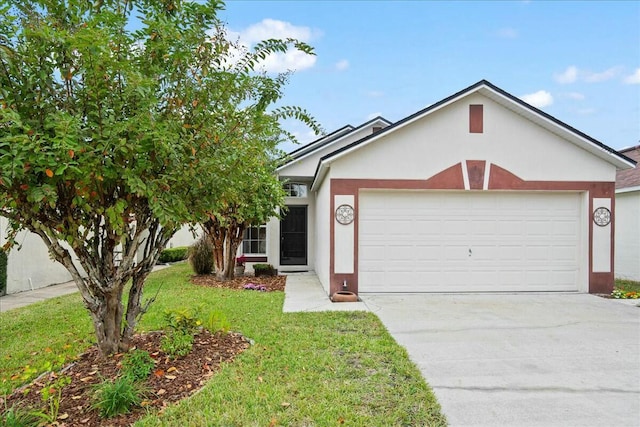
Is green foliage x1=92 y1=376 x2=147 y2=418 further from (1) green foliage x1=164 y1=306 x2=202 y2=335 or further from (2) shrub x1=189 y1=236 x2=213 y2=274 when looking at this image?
(2) shrub x1=189 y1=236 x2=213 y2=274

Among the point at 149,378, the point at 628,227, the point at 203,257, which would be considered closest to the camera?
the point at 149,378

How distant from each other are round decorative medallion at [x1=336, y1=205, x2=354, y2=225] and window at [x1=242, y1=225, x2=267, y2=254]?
6.13 m

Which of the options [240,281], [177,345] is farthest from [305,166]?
[177,345]

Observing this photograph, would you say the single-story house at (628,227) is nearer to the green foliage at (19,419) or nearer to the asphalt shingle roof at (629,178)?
the asphalt shingle roof at (629,178)

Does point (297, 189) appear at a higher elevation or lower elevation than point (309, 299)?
higher

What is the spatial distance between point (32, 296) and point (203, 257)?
4.83 m

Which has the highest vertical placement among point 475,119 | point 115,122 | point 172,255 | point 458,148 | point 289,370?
point 475,119

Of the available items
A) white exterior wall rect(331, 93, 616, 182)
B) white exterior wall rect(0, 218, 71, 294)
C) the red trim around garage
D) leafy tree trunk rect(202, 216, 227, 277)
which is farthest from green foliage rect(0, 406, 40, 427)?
white exterior wall rect(0, 218, 71, 294)

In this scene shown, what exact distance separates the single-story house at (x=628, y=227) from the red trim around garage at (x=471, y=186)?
13.7 feet

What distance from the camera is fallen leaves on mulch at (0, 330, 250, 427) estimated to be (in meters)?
3.45

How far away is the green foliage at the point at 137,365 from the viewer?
13.0 feet

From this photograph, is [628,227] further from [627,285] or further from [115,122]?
[115,122]

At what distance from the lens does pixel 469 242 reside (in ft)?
30.9

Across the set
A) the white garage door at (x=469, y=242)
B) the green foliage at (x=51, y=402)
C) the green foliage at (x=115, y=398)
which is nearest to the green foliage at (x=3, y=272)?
the green foliage at (x=51, y=402)
